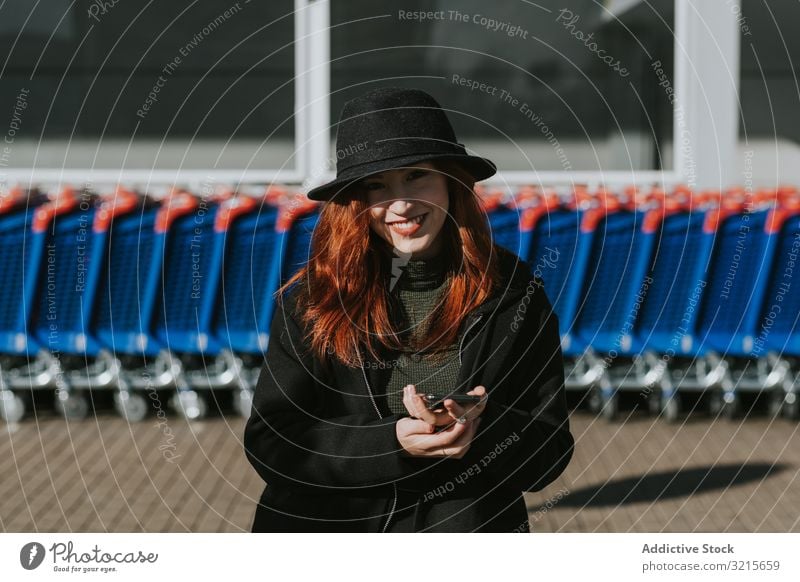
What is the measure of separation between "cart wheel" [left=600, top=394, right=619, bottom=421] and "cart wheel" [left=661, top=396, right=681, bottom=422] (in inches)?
13.0

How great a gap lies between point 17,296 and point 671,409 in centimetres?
436

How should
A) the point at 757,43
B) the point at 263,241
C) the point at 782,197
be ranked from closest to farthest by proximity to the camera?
the point at 263,241 < the point at 782,197 < the point at 757,43

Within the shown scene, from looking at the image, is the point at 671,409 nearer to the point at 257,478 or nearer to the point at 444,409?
the point at 257,478

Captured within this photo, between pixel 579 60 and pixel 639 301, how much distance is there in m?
3.51

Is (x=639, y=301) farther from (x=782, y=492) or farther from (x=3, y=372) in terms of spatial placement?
(x=3, y=372)

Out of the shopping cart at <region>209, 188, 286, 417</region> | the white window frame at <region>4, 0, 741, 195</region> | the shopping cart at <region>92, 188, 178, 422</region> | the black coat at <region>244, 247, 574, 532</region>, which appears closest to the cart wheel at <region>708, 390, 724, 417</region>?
the white window frame at <region>4, 0, 741, 195</region>

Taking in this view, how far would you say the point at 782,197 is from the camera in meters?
8.48

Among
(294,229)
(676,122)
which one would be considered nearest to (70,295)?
(294,229)

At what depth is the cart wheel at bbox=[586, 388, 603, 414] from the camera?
797 centimetres

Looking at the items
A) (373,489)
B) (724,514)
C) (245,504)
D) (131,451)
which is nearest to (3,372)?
(131,451)

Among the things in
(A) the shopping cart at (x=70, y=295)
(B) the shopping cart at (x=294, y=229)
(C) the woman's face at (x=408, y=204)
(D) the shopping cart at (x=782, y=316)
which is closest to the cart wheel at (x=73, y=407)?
(A) the shopping cart at (x=70, y=295)

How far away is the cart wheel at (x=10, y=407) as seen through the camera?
7.79 meters

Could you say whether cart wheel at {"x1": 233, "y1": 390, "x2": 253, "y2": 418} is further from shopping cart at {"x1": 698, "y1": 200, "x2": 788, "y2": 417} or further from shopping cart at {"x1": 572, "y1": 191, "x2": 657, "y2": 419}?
shopping cart at {"x1": 698, "y1": 200, "x2": 788, "y2": 417}

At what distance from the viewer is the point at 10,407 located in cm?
782
